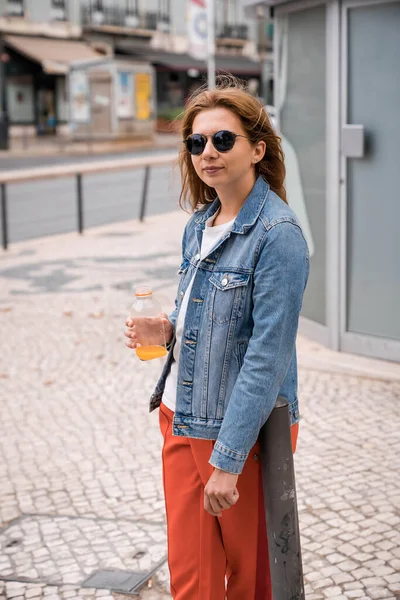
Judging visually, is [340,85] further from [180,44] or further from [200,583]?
[180,44]

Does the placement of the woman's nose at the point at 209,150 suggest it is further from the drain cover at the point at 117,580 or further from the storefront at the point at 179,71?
the storefront at the point at 179,71

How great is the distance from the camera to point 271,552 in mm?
2303

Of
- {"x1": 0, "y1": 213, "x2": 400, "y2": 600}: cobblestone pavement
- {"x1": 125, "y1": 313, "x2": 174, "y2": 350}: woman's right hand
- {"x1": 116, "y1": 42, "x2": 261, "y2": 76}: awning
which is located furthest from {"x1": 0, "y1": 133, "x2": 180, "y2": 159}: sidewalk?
{"x1": 125, "y1": 313, "x2": 174, "y2": 350}: woman's right hand

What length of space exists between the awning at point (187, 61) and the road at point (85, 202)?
23249 mm

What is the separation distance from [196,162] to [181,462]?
2.70 ft

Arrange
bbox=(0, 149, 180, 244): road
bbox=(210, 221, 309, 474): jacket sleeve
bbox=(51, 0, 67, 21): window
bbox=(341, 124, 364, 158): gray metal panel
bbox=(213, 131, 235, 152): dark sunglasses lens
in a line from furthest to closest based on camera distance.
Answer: bbox=(51, 0, 67, 21): window, bbox=(0, 149, 180, 244): road, bbox=(341, 124, 364, 158): gray metal panel, bbox=(213, 131, 235, 152): dark sunglasses lens, bbox=(210, 221, 309, 474): jacket sleeve

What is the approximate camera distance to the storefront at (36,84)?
40156mm

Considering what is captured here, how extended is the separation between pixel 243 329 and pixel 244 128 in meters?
0.54

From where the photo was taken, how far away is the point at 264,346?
7.33 ft

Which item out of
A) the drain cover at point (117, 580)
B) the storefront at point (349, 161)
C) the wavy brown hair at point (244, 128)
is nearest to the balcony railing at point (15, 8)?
the storefront at point (349, 161)

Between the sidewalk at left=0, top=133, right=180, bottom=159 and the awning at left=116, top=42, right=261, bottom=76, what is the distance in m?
7.17

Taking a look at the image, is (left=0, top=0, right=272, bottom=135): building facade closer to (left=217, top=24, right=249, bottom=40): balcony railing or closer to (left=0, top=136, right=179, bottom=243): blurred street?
(left=217, top=24, right=249, bottom=40): balcony railing

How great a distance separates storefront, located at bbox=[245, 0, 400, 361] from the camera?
5.93 metres

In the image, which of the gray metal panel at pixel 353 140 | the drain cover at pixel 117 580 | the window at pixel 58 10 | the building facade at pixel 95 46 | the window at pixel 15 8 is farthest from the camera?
the window at pixel 58 10
